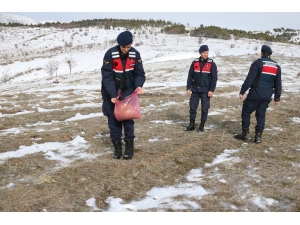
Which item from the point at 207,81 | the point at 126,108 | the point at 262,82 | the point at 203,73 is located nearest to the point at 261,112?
the point at 262,82

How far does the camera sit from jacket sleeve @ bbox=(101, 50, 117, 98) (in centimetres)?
486

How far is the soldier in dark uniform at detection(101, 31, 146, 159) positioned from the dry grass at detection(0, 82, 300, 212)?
27.5 inches

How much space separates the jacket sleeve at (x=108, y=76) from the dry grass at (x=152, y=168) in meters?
1.23

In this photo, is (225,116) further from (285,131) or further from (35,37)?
(35,37)

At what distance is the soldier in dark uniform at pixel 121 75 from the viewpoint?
4.84m

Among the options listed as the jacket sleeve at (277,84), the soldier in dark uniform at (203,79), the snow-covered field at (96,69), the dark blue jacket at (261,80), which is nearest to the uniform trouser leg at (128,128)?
the snow-covered field at (96,69)

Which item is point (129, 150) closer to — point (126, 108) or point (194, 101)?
point (126, 108)

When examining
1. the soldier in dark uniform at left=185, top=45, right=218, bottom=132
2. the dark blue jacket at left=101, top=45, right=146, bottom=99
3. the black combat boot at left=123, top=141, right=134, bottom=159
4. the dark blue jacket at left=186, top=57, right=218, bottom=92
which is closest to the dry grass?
the black combat boot at left=123, top=141, right=134, bottom=159

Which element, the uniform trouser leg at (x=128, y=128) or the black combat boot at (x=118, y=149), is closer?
the uniform trouser leg at (x=128, y=128)

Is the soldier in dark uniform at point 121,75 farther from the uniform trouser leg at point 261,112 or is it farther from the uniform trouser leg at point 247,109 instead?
the uniform trouser leg at point 261,112

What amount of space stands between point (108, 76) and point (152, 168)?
1740mm

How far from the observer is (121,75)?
4.98 metres

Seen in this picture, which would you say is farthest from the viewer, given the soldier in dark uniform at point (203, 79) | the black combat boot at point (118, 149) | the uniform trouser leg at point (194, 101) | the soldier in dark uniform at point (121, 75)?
the uniform trouser leg at point (194, 101)

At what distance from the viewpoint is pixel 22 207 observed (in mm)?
3498
